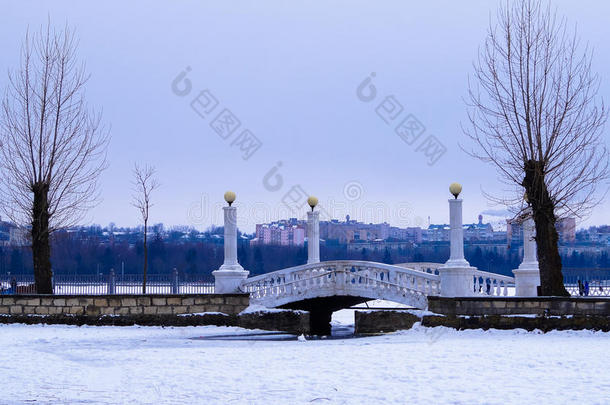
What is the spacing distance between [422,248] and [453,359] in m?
95.7

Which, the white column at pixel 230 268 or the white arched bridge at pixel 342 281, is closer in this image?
the white arched bridge at pixel 342 281

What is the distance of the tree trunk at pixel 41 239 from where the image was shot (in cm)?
2784

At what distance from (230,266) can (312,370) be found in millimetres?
12214

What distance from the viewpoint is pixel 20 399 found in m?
12.5

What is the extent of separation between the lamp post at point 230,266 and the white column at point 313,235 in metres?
3.51

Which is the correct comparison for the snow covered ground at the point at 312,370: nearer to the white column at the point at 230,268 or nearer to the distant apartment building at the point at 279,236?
the white column at the point at 230,268

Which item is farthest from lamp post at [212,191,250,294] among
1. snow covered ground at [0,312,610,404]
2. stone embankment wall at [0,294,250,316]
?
snow covered ground at [0,312,610,404]

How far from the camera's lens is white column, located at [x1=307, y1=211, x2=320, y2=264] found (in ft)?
99.4

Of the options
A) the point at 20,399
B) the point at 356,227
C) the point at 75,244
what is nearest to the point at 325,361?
the point at 20,399

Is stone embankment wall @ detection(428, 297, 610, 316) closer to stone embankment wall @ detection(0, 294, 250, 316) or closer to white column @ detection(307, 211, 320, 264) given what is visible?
stone embankment wall @ detection(0, 294, 250, 316)

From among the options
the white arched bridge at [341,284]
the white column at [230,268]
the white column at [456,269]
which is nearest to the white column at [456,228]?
the white column at [456,269]

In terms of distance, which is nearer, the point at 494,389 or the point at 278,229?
the point at 494,389

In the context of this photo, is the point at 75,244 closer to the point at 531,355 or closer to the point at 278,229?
the point at 278,229

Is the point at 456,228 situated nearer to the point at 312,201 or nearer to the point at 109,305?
the point at 312,201
